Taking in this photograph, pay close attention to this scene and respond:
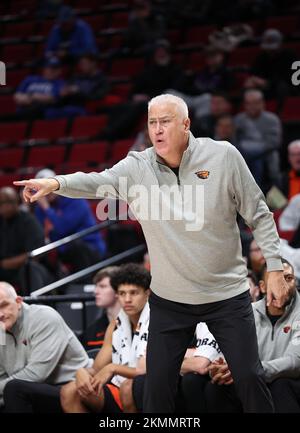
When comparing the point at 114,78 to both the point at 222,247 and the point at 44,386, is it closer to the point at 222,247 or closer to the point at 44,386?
the point at 44,386

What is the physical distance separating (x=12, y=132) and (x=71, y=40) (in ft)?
5.04

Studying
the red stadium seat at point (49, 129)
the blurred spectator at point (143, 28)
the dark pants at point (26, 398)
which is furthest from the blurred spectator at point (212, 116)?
the dark pants at point (26, 398)

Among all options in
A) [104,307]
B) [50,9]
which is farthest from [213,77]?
[50,9]

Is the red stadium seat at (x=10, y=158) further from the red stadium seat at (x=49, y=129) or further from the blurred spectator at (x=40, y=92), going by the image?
the blurred spectator at (x=40, y=92)

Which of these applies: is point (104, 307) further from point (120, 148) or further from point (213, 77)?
point (213, 77)

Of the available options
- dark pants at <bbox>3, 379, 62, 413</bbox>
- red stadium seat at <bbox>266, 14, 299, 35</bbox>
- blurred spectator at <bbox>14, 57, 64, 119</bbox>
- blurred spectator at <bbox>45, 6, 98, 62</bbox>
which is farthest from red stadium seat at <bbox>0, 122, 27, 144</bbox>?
dark pants at <bbox>3, 379, 62, 413</bbox>

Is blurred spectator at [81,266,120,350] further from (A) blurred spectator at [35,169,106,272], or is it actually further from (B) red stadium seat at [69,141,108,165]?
(B) red stadium seat at [69,141,108,165]

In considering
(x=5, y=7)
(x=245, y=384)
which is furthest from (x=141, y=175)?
(x=5, y=7)

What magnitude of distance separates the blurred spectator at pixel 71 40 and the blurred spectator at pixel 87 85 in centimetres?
58

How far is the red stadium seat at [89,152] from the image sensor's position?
8.40 m

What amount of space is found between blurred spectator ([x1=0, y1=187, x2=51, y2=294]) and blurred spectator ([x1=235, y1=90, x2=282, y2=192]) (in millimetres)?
1810

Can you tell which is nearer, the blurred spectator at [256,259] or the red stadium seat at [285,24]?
the blurred spectator at [256,259]

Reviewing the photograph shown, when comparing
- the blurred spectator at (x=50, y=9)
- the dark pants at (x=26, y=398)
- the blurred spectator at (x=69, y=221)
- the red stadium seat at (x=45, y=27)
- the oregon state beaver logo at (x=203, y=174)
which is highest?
the blurred spectator at (x=50, y=9)

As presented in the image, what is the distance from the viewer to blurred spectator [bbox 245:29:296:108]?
27.1 ft
